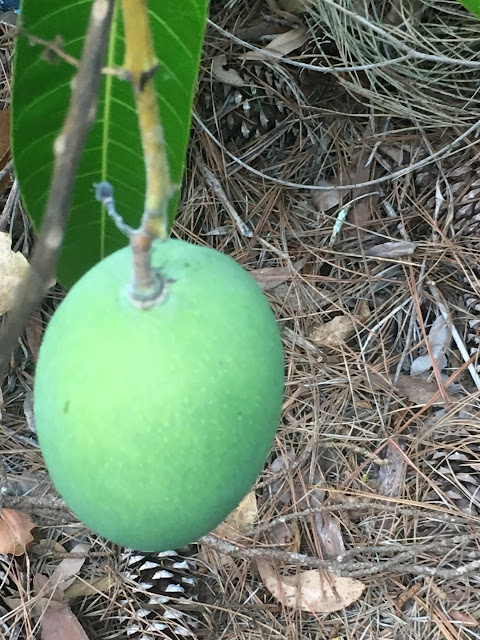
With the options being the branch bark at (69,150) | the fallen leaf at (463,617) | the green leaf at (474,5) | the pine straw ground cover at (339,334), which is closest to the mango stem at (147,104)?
the branch bark at (69,150)

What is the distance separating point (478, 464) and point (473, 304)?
37cm

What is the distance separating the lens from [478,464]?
142cm

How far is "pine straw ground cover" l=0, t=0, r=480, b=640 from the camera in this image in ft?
A: 4.55

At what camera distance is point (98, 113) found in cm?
86

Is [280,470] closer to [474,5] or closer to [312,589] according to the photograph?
[312,589]

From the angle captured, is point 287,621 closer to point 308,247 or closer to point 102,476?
point 308,247

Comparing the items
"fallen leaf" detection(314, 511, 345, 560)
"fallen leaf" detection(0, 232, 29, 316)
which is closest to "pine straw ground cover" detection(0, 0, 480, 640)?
"fallen leaf" detection(314, 511, 345, 560)

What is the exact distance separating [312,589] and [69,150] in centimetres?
127

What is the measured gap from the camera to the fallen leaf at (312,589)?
1.38m

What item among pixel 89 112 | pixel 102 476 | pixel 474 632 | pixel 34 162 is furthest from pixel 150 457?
pixel 474 632

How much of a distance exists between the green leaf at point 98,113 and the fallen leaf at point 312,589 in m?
0.84

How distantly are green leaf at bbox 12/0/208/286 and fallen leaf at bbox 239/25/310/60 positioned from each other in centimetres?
75

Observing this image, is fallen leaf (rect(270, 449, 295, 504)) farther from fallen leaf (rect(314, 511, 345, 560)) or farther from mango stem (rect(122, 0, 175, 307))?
mango stem (rect(122, 0, 175, 307))

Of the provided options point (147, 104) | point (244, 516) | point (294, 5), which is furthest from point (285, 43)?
point (147, 104)
